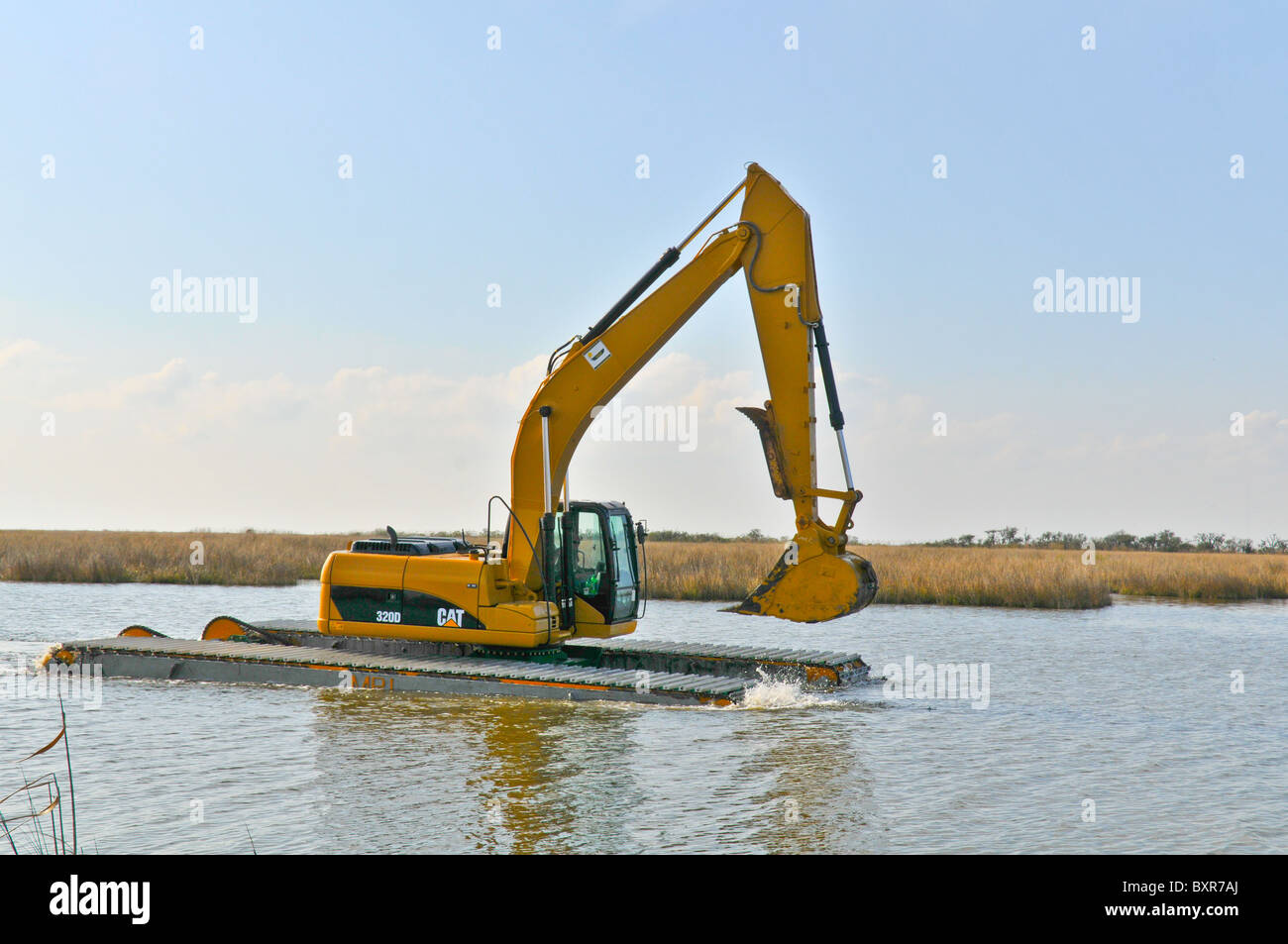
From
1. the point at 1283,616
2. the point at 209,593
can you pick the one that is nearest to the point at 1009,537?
the point at 1283,616

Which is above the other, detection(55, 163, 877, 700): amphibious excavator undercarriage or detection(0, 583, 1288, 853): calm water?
detection(55, 163, 877, 700): amphibious excavator undercarriage

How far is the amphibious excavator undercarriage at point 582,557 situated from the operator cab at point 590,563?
2cm

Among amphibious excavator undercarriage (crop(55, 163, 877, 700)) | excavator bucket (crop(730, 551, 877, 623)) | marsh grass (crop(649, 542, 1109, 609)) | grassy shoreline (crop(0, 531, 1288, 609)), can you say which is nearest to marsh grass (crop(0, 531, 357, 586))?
grassy shoreline (crop(0, 531, 1288, 609))

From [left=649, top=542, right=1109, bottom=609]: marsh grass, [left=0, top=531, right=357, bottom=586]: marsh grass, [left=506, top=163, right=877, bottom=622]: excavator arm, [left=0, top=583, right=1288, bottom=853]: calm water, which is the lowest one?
[left=0, top=583, right=1288, bottom=853]: calm water

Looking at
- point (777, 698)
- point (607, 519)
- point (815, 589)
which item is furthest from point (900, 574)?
point (815, 589)

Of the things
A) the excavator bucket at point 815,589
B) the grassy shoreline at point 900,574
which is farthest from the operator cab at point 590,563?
the grassy shoreline at point 900,574

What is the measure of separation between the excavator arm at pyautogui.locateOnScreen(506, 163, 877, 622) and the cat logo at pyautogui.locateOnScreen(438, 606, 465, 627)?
78 centimetres

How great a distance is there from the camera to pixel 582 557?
1430 centimetres

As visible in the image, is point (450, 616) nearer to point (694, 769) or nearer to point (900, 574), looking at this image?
point (694, 769)

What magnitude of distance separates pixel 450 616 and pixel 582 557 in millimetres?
1729

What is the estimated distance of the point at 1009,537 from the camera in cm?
5106

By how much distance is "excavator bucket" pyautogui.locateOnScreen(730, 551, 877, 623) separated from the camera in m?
11.4

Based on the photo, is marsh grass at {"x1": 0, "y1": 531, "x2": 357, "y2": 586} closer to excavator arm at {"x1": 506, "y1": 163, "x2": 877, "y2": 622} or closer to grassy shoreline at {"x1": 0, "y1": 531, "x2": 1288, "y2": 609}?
grassy shoreline at {"x1": 0, "y1": 531, "x2": 1288, "y2": 609}
